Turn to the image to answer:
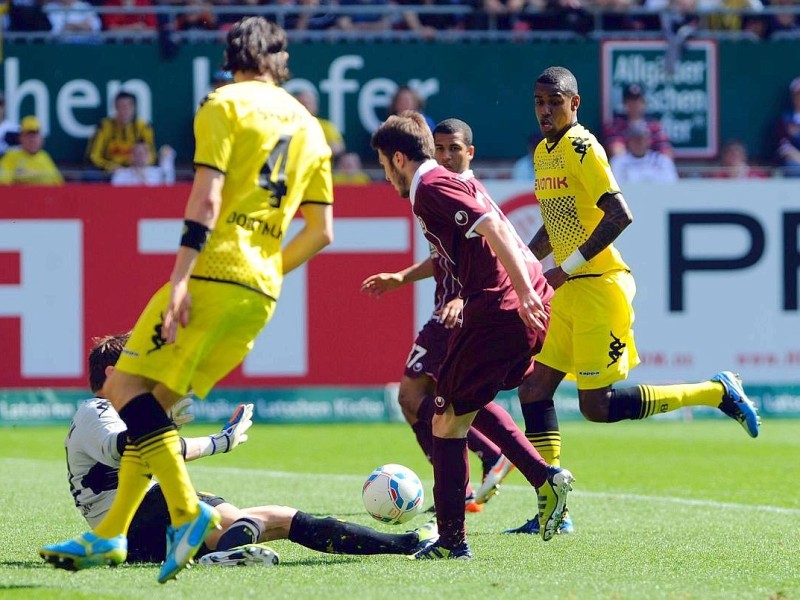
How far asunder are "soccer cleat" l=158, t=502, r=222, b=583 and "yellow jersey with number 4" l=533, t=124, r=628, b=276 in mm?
3265

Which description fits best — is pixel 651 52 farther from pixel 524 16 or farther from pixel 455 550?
pixel 455 550

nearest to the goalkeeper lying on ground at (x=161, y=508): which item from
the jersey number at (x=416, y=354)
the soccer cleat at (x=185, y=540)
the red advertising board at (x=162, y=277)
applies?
the soccer cleat at (x=185, y=540)

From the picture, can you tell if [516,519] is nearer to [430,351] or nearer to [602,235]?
[430,351]

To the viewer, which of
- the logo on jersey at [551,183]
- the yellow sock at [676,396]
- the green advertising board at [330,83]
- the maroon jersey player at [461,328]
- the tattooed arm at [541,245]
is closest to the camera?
the maroon jersey player at [461,328]

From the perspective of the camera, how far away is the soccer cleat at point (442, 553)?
278 inches

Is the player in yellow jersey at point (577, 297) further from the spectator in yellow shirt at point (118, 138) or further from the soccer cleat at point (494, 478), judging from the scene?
the spectator in yellow shirt at point (118, 138)

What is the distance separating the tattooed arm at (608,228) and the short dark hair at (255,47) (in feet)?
A: 8.18

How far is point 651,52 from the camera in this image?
1816cm

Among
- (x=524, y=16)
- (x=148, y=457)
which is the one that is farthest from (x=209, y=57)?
(x=148, y=457)

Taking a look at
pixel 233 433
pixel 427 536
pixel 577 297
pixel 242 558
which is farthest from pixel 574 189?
pixel 242 558

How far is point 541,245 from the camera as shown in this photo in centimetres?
877

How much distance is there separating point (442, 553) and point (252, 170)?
7.40 feet

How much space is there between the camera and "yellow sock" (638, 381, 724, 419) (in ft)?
28.2

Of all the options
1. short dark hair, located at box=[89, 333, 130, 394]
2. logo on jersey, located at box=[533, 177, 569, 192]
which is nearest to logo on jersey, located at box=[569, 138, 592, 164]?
logo on jersey, located at box=[533, 177, 569, 192]
